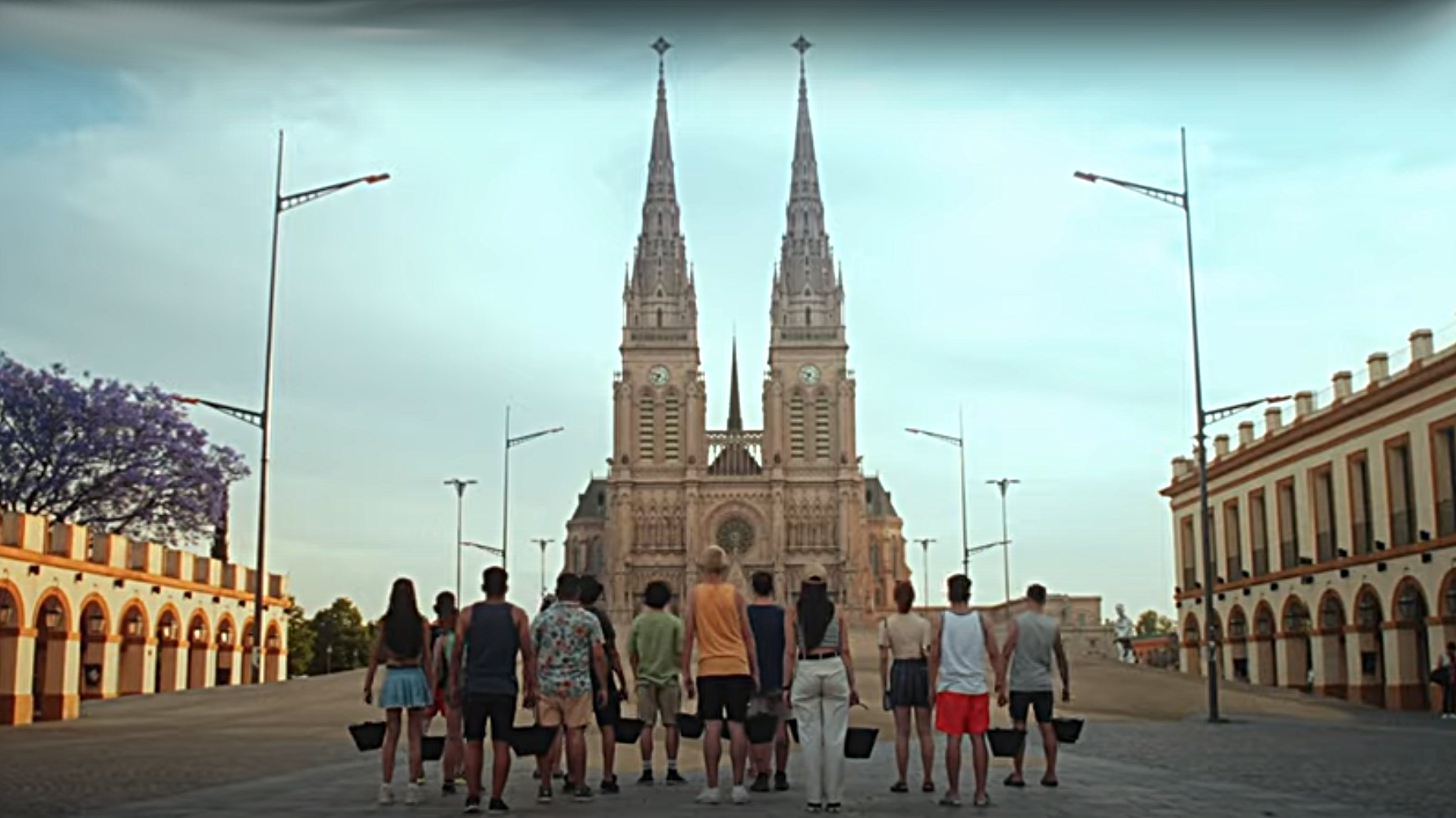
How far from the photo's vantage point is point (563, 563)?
440 feet

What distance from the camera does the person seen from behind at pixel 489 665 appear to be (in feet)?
40.8

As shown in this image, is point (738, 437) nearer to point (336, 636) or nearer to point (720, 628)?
point (336, 636)

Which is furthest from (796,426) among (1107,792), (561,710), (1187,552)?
(561,710)

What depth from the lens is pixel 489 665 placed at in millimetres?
12562

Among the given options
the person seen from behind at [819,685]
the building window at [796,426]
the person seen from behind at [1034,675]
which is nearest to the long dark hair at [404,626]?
the person seen from behind at [819,685]

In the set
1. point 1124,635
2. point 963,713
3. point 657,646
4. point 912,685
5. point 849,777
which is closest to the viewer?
point 963,713

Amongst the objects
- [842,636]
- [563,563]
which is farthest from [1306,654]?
[563,563]

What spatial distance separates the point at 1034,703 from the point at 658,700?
3.30 meters

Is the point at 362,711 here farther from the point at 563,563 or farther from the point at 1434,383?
the point at 563,563

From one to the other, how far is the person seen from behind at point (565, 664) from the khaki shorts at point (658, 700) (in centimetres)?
127

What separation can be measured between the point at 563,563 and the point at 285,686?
95863 millimetres

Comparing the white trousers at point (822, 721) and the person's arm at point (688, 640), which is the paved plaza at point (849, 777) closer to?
the white trousers at point (822, 721)

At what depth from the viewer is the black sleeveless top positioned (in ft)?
41.1

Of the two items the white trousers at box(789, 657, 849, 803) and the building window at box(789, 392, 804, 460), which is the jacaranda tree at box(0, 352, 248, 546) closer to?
the white trousers at box(789, 657, 849, 803)
